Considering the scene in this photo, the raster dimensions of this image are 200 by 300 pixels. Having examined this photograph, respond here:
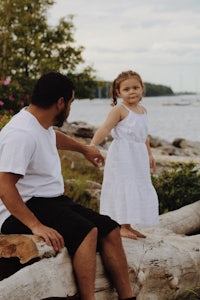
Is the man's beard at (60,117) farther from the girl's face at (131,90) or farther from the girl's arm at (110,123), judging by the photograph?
the girl's face at (131,90)

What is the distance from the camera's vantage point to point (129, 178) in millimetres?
6160

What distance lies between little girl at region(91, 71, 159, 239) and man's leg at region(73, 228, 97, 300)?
80.9 inches

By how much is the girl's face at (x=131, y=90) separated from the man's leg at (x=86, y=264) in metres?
2.45

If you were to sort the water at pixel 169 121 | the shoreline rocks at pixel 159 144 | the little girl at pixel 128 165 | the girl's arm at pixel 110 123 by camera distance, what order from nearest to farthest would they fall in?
the girl's arm at pixel 110 123, the little girl at pixel 128 165, the shoreline rocks at pixel 159 144, the water at pixel 169 121

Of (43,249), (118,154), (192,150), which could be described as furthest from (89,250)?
(192,150)

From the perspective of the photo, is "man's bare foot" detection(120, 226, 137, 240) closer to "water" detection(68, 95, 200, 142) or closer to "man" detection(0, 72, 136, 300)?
"man" detection(0, 72, 136, 300)

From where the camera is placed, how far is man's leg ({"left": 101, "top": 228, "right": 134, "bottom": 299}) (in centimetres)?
418

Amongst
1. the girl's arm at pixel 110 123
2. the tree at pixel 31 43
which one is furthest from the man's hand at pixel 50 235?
the tree at pixel 31 43

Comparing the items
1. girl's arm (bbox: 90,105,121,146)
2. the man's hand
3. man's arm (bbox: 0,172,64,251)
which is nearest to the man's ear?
man's arm (bbox: 0,172,64,251)

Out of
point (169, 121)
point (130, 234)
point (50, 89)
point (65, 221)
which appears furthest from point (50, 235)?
point (169, 121)

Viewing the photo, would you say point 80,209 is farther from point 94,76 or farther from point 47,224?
point 94,76

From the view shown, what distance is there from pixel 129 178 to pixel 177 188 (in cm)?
337

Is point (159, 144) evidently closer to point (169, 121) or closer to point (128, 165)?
point (128, 165)

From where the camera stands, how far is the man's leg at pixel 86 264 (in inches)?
157
